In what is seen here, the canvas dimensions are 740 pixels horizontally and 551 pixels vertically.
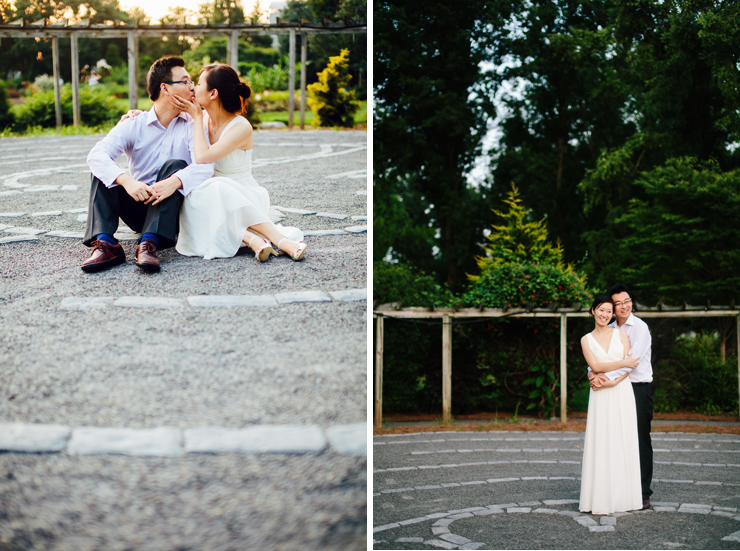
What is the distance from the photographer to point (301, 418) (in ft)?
7.68

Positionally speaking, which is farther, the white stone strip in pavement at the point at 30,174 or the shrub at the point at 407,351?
the shrub at the point at 407,351

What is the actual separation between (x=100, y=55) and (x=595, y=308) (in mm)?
3885

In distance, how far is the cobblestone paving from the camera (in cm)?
346

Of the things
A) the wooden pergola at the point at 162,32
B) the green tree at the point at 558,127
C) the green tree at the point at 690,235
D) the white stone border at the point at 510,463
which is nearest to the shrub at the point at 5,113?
the wooden pergola at the point at 162,32

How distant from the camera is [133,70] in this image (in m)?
4.38

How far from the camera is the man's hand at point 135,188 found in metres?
3.27

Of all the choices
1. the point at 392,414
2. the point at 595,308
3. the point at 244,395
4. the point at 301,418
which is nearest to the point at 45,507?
the point at 244,395

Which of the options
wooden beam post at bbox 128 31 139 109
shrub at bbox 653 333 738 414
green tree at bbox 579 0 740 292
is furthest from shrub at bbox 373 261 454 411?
green tree at bbox 579 0 740 292

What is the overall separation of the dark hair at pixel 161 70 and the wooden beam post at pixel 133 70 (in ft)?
1.06

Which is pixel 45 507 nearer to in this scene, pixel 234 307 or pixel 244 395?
pixel 244 395

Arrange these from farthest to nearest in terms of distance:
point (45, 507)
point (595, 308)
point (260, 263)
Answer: point (595, 308)
point (260, 263)
point (45, 507)

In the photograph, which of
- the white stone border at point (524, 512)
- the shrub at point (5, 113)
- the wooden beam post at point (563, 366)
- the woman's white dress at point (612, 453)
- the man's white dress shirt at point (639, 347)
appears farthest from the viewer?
the wooden beam post at point (563, 366)

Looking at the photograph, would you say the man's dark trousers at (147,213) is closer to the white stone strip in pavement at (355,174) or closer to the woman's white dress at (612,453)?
the white stone strip in pavement at (355,174)

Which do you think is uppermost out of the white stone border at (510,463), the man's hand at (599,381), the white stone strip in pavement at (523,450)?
the man's hand at (599,381)
